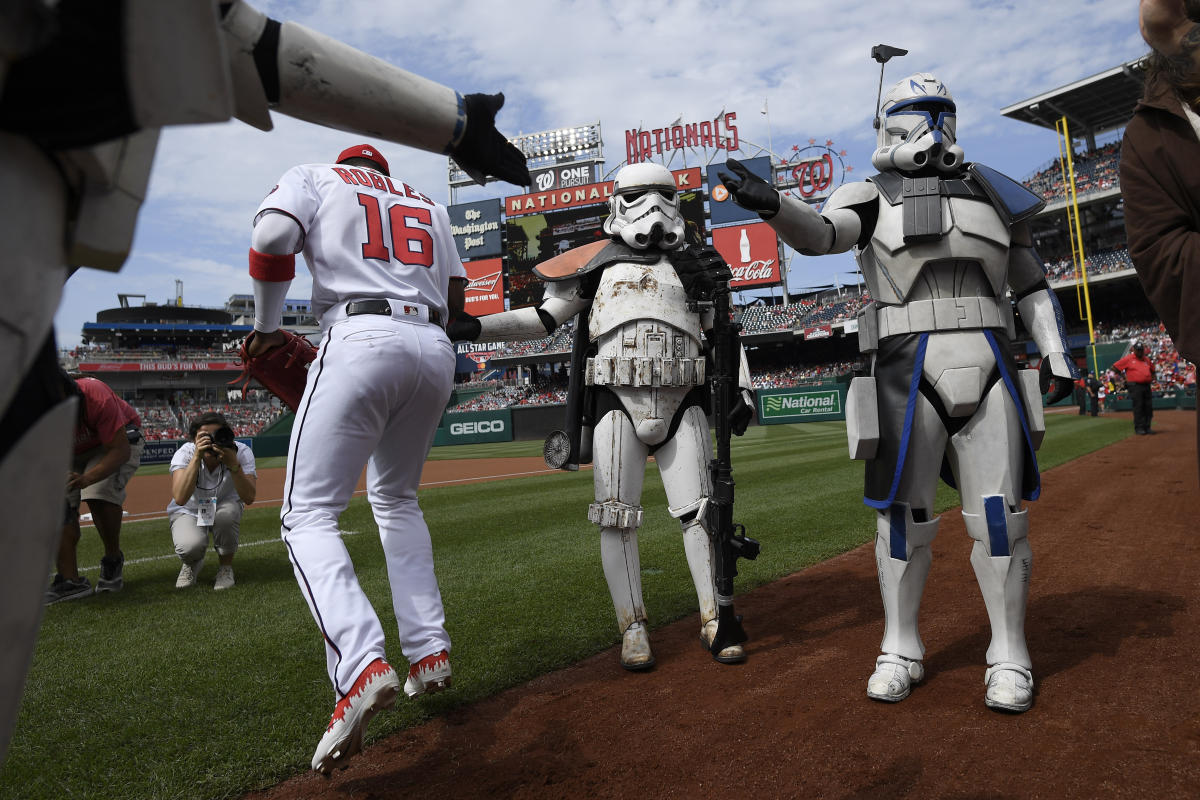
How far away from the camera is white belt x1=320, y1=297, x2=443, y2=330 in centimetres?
256

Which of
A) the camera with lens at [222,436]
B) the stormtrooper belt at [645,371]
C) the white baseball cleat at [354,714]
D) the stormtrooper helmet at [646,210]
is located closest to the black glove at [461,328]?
the stormtrooper belt at [645,371]

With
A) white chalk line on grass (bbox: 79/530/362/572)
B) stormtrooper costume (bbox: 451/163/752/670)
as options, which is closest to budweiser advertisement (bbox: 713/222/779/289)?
white chalk line on grass (bbox: 79/530/362/572)

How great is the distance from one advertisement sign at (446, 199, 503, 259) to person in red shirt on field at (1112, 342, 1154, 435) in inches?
1198

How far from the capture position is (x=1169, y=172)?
1839 millimetres

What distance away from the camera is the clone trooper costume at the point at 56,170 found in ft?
2.72

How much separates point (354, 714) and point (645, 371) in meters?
2.05

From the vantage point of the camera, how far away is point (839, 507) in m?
7.87

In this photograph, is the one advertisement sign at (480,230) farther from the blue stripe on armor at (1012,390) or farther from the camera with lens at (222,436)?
the blue stripe on armor at (1012,390)

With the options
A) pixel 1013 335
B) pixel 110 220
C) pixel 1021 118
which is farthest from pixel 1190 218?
pixel 1021 118

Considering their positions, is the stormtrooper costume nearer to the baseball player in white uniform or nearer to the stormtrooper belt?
the stormtrooper belt

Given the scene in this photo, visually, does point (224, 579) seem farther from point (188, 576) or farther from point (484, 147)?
point (484, 147)

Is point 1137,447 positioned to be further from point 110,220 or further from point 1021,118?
point 1021,118

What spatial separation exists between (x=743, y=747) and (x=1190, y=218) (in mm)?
2001

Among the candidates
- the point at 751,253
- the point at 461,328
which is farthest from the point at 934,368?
the point at 751,253
